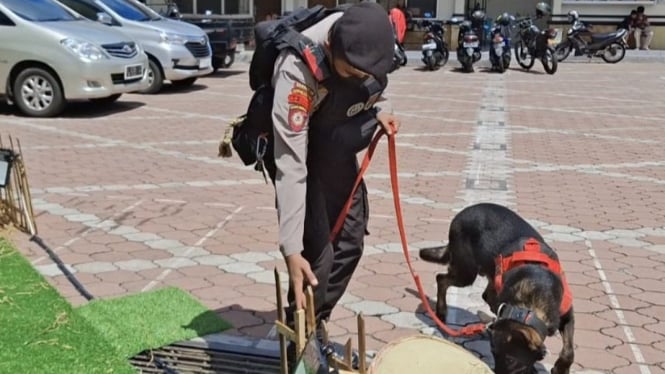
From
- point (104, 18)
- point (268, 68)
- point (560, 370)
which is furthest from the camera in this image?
point (104, 18)

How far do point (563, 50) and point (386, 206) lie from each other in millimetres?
16830

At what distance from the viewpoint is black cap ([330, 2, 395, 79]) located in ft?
8.32

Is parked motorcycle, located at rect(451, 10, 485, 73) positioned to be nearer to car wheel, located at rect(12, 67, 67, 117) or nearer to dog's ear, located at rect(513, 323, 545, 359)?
car wheel, located at rect(12, 67, 67, 117)

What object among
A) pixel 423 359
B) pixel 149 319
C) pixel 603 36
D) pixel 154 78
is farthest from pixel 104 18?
pixel 603 36

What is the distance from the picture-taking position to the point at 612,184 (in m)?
7.30

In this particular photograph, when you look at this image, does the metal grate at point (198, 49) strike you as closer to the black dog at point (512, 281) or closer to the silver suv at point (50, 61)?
the silver suv at point (50, 61)

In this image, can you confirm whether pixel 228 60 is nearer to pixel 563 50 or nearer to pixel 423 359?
pixel 563 50

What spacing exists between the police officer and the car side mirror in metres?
10.5

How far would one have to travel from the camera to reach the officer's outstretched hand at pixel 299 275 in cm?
265

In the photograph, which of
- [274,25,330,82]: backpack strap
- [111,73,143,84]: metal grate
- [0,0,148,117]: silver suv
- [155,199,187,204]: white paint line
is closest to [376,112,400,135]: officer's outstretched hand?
[274,25,330,82]: backpack strap

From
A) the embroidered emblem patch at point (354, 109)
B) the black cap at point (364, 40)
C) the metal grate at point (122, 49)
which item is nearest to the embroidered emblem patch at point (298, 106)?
the black cap at point (364, 40)

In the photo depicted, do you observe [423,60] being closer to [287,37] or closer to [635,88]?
[635,88]

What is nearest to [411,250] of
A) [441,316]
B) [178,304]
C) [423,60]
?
[441,316]

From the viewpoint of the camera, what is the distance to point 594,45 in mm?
21453
